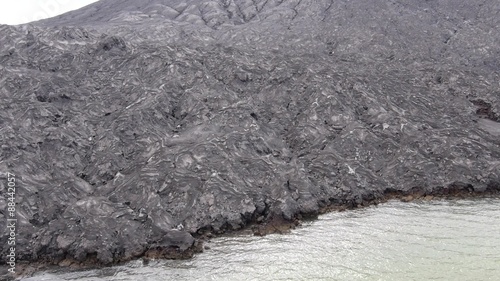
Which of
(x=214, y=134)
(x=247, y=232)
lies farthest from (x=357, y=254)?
(x=214, y=134)

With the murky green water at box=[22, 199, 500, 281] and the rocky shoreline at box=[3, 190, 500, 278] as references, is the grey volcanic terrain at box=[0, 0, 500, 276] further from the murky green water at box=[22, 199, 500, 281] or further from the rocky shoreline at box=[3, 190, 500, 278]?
the murky green water at box=[22, 199, 500, 281]

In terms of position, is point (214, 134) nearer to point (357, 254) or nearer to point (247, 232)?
point (247, 232)

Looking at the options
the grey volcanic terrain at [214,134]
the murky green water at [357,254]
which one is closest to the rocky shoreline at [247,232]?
the grey volcanic terrain at [214,134]

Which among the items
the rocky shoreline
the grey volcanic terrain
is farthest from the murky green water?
the grey volcanic terrain

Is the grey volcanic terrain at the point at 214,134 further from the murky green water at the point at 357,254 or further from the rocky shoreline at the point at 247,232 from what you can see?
the murky green water at the point at 357,254

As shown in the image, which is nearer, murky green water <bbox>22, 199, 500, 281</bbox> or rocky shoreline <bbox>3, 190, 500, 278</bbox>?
murky green water <bbox>22, 199, 500, 281</bbox>

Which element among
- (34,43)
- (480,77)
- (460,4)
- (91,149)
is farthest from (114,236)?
(460,4)

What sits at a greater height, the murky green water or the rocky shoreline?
the rocky shoreline
